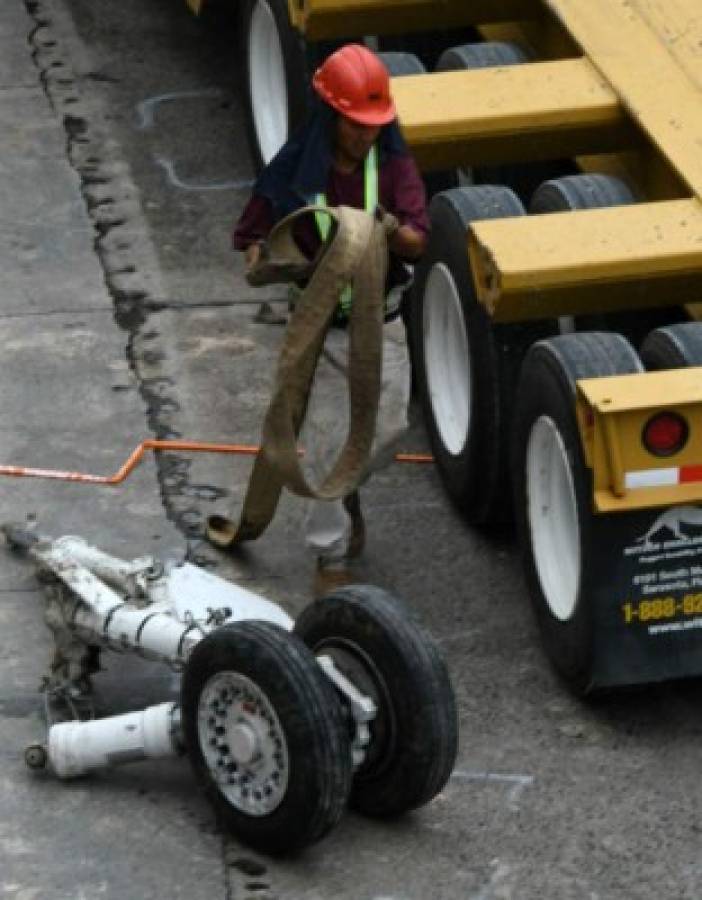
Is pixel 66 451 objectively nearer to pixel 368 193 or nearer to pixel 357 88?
pixel 368 193

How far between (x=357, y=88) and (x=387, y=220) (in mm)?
390

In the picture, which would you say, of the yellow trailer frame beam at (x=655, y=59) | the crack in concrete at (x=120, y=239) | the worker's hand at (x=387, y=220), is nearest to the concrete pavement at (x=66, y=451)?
the crack in concrete at (x=120, y=239)

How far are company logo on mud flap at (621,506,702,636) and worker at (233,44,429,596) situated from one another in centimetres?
112

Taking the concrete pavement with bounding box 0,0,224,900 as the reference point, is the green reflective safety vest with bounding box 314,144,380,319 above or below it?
above

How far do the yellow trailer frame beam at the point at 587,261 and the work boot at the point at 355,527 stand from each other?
93 cm

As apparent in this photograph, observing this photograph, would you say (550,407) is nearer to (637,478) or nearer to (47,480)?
(637,478)

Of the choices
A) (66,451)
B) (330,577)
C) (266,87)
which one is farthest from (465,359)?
(266,87)

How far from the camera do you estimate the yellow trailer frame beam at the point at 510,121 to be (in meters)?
8.87

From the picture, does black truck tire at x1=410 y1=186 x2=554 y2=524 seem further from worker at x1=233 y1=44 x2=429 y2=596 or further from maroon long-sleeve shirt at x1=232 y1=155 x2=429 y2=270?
maroon long-sleeve shirt at x1=232 y1=155 x2=429 y2=270

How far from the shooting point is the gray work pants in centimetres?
844

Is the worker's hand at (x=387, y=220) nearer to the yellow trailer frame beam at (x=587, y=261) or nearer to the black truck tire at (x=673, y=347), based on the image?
the yellow trailer frame beam at (x=587, y=261)

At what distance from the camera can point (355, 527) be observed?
888 cm

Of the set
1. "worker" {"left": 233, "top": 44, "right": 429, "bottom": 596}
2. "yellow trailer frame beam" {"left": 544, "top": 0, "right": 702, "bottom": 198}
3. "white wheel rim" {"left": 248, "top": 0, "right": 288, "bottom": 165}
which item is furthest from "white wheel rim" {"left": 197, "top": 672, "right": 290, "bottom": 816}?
"white wheel rim" {"left": 248, "top": 0, "right": 288, "bottom": 165}

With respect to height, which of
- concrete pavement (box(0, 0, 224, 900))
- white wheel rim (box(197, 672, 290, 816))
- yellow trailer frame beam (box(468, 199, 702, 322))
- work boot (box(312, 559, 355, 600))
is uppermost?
yellow trailer frame beam (box(468, 199, 702, 322))
